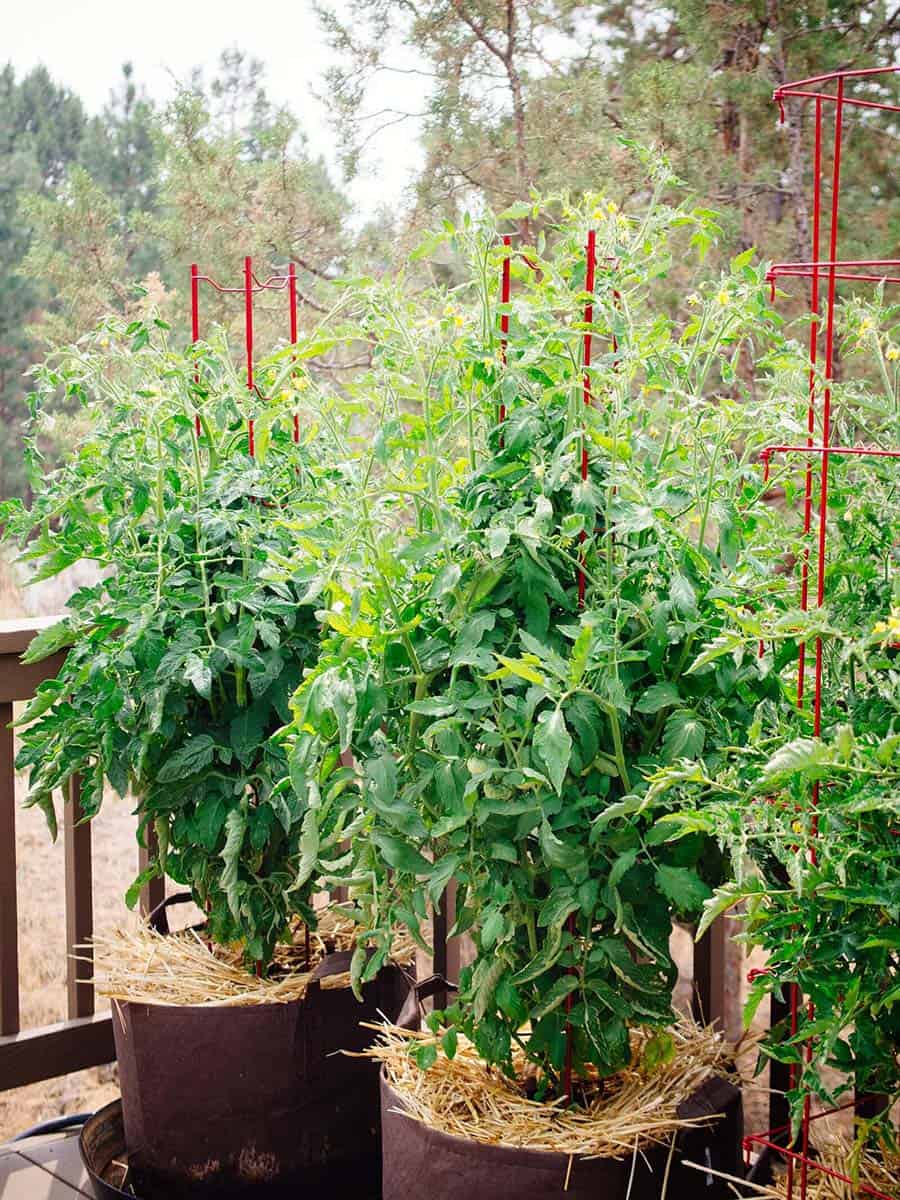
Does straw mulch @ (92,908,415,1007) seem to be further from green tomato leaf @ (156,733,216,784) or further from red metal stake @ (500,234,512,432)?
red metal stake @ (500,234,512,432)

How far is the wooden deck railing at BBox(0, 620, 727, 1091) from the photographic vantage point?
2.35 meters

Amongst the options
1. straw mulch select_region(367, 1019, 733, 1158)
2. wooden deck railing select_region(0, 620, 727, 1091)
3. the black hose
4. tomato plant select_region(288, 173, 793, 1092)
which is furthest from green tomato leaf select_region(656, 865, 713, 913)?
the black hose

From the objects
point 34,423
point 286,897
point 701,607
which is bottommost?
point 286,897

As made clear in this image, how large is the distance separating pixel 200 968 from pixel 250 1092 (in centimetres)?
24

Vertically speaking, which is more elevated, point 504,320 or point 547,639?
point 504,320

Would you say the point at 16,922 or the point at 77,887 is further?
the point at 77,887

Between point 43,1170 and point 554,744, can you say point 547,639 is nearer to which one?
point 554,744

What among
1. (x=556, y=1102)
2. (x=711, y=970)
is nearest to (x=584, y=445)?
(x=556, y=1102)

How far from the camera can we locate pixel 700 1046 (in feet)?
5.84

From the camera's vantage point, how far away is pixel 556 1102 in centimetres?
165

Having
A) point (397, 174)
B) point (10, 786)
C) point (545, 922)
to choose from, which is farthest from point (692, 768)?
point (397, 174)

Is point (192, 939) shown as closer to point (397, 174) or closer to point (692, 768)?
point (692, 768)

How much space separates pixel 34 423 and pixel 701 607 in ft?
3.32

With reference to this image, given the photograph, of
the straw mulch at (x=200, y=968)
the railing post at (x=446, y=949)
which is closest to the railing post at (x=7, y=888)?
the straw mulch at (x=200, y=968)
